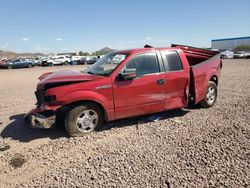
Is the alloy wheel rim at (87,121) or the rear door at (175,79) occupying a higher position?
the rear door at (175,79)

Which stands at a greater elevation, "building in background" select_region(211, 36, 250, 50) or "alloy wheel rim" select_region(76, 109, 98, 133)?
"building in background" select_region(211, 36, 250, 50)

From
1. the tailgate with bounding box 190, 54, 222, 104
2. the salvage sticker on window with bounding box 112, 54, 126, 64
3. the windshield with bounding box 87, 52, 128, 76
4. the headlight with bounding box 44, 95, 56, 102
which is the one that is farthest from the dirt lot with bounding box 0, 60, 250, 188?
the salvage sticker on window with bounding box 112, 54, 126, 64

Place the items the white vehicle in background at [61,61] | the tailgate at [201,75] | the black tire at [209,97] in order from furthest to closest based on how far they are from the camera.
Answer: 1. the white vehicle in background at [61,61]
2. the black tire at [209,97]
3. the tailgate at [201,75]

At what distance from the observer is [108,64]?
5402mm

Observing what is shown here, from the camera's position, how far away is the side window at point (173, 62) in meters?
5.50

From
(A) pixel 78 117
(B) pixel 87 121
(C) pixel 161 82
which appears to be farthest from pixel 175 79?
(A) pixel 78 117

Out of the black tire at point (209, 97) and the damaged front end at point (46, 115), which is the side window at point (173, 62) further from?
the damaged front end at point (46, 115)

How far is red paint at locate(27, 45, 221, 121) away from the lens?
182 inches

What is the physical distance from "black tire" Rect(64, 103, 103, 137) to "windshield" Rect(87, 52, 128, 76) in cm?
81

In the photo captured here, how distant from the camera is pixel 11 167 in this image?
3699mm

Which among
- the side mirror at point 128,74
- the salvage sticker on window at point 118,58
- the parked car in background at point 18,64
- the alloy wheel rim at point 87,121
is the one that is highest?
the parked car in background at point 18,64

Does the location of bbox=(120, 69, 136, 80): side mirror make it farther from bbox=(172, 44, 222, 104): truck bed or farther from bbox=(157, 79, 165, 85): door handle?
bbox=(172, 44, 222, 104): truck bed

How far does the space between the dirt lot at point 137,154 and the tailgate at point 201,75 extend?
2.08ft

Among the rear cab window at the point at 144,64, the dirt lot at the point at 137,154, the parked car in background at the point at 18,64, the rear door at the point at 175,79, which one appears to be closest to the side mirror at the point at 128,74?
the rear cab window at the point at 144,64
